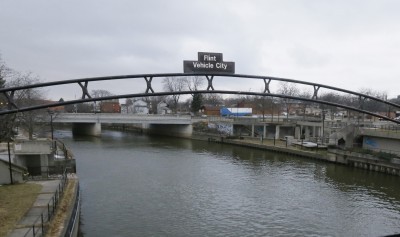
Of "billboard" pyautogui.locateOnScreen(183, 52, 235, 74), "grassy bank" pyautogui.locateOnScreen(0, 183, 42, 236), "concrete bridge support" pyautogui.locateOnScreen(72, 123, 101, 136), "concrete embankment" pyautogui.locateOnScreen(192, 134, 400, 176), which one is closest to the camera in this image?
"billboard" pyautogui.locateOnScreen(183, 52, 235, 74)

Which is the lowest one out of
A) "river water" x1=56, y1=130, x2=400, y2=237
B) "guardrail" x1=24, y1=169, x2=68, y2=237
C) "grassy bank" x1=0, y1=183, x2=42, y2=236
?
"river water" x1=56, y1=130, x2=400, y2=237

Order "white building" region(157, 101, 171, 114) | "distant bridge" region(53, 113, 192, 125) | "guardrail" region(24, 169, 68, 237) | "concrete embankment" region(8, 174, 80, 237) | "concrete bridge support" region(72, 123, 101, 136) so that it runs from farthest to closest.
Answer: "white building" region(157, 101, 171, 114), "concrete bridge support" region(72, 123, 101, 136), "distant bridge" region(53, 113, 192, 125), "concrete embankment" region(8, 174, 80, 237), "guardrail" region(24, 169, 68, 237)

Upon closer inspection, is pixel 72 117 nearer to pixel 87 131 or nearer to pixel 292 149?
pixel 87 131

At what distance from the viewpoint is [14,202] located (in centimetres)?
1905

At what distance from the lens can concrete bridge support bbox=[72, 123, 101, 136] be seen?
A: 77125 mm

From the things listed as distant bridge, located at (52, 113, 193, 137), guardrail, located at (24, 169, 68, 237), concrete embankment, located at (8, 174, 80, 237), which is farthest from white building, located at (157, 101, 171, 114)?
guardrail, located at (24, 169, 68, 237)

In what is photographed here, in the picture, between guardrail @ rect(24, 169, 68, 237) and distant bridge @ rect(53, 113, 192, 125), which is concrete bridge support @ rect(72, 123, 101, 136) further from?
guardrail @ rect(24, 169, 68, 237)

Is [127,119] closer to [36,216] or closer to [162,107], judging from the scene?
[162,107]

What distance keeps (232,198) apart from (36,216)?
561 inches

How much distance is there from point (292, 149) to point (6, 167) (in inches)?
1472

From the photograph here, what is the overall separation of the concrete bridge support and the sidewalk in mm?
55339

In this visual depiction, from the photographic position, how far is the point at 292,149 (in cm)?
5094

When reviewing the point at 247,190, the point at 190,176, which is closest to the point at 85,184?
the point at 190,176

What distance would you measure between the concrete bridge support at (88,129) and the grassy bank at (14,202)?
54795mm
